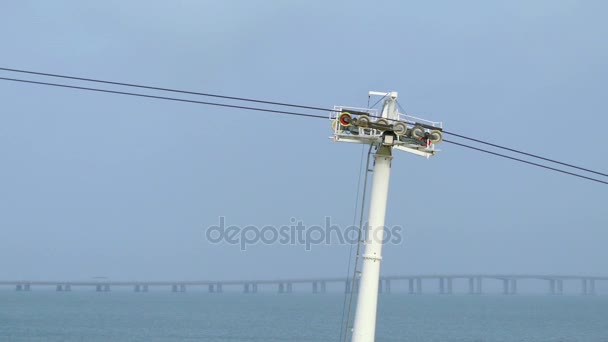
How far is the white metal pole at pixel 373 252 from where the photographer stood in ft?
59.2

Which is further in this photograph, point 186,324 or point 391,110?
point 186,324

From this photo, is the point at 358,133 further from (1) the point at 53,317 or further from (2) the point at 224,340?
(1) the point at 53,317

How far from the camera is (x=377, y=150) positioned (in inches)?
713

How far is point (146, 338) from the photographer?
105 meters

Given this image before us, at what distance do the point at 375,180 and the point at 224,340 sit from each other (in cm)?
8707

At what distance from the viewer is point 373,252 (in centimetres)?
1814

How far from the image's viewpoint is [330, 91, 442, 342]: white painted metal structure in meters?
17.5

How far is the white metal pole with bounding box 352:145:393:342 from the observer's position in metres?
18.0

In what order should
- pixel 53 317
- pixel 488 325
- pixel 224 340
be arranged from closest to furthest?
pixel 224 340 → pixel 488 325 → pixel 53 317

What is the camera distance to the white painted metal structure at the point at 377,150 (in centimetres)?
1748

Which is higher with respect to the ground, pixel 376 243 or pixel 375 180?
pixel 375 180

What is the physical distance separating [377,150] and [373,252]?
2.06m

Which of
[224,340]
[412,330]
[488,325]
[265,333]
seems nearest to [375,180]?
[224,340]

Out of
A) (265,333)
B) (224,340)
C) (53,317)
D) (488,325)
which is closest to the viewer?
(224,340)
